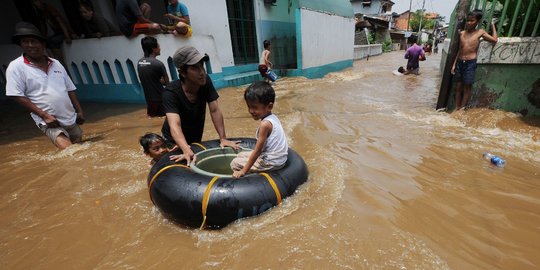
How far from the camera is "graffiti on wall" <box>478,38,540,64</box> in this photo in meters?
4.62

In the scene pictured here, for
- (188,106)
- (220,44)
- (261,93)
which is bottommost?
(188,106)

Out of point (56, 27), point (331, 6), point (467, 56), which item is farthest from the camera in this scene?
point (331, 6)

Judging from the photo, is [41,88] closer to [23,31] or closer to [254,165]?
[23,31]

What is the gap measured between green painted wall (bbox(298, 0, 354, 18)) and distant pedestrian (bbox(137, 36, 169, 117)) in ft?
24.3

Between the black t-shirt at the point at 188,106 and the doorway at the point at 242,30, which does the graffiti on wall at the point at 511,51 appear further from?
the doorway at the point at 242,30

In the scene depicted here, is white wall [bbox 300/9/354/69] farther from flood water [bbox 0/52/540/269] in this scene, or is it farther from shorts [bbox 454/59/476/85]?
flood water [bbox 0/52/540/269]

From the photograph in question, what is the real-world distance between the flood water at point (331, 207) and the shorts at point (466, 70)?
687 mm

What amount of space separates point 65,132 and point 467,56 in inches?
281

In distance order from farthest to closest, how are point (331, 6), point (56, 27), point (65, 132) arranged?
point (331, 6)
point (56, 27)
point (65, 132)

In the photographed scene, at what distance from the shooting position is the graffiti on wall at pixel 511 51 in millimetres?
4625

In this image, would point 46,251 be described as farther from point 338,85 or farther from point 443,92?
point 338,85

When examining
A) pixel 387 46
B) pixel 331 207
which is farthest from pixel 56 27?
pixel 387 46

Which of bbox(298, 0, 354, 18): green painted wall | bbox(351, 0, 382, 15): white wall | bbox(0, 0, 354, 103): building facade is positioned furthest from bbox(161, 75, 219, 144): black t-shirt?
bbox(351, 0, 382, 15): white wall

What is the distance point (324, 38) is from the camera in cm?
1244
